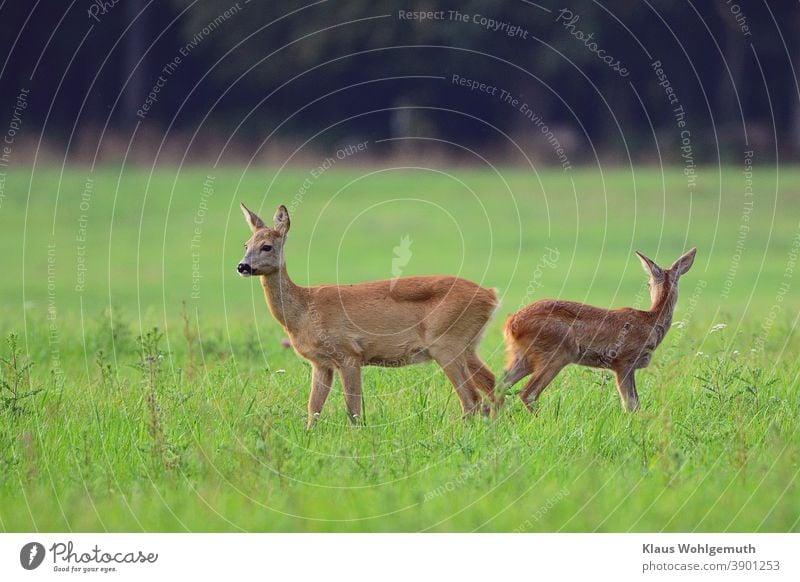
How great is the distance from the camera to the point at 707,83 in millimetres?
48719

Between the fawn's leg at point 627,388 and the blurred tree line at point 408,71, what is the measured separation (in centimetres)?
2752

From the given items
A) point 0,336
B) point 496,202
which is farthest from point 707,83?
point 0,336

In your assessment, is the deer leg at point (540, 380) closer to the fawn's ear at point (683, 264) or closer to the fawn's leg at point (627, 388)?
the fawn's leg at point (627, 388)

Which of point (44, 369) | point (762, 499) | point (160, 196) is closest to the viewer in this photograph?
point (762, 499)

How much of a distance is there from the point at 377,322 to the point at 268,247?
1133 millimetres

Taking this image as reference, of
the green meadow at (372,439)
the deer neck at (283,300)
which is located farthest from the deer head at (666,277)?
the deer neck at (283,300)

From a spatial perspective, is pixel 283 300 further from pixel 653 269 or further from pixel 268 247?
pixel 653 269

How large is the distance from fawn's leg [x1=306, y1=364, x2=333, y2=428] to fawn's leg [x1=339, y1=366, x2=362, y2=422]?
21 cm

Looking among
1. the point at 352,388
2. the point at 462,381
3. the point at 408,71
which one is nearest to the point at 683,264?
the point at 462,381

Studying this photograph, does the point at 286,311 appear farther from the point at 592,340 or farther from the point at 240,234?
the point at 240,234

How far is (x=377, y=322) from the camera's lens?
36.8 feet

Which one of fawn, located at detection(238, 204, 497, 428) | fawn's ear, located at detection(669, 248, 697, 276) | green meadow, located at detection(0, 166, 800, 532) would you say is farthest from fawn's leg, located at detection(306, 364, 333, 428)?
fawn's ear, located at detection(669, 248, 697, 276)

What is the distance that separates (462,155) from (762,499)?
120 feet

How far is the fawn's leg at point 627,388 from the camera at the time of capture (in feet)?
35.4
